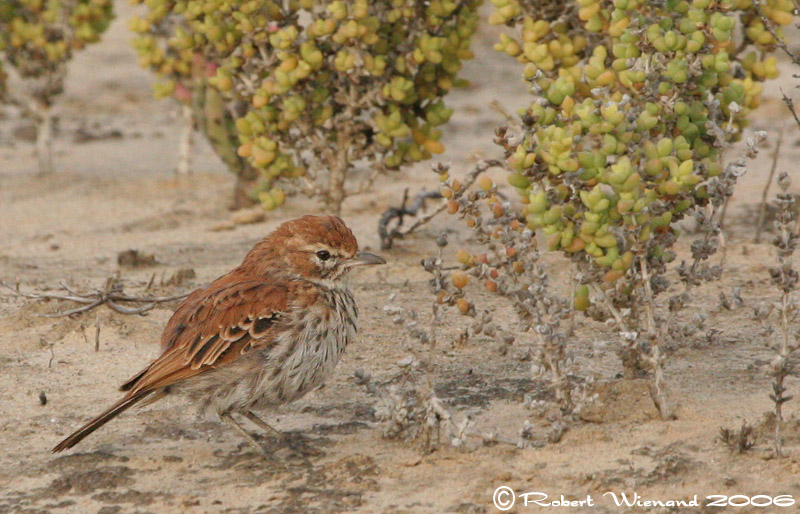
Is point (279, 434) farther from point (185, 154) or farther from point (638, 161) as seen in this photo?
point (185, 154)

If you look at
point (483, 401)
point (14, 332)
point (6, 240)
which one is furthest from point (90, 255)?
point (483, 401)

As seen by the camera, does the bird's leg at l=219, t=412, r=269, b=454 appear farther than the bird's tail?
Yes

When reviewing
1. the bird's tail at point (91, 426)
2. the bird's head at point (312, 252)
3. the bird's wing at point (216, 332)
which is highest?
the bird's head at point (312, 252)

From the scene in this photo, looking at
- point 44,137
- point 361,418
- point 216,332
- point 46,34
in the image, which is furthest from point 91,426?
point 44,137

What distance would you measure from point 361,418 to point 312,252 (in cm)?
82

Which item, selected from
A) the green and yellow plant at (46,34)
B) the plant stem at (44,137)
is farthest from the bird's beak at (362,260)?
the plant stem at (44,137)

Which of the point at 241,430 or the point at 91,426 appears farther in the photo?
the point at 241,430

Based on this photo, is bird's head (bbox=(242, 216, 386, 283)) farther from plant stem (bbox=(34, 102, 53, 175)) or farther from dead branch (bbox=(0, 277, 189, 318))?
plant stem (bbox=(34, 102, 53, 175))

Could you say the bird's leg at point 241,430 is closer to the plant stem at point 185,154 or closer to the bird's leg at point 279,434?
the bird's leg at point 279,434

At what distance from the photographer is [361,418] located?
5.39m

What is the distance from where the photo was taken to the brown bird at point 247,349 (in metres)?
5.02

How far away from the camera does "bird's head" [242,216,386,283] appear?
17.9 feet

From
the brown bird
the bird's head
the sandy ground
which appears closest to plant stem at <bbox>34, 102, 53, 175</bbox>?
the sandy ground

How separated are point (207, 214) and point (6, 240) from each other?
64.4 inches
